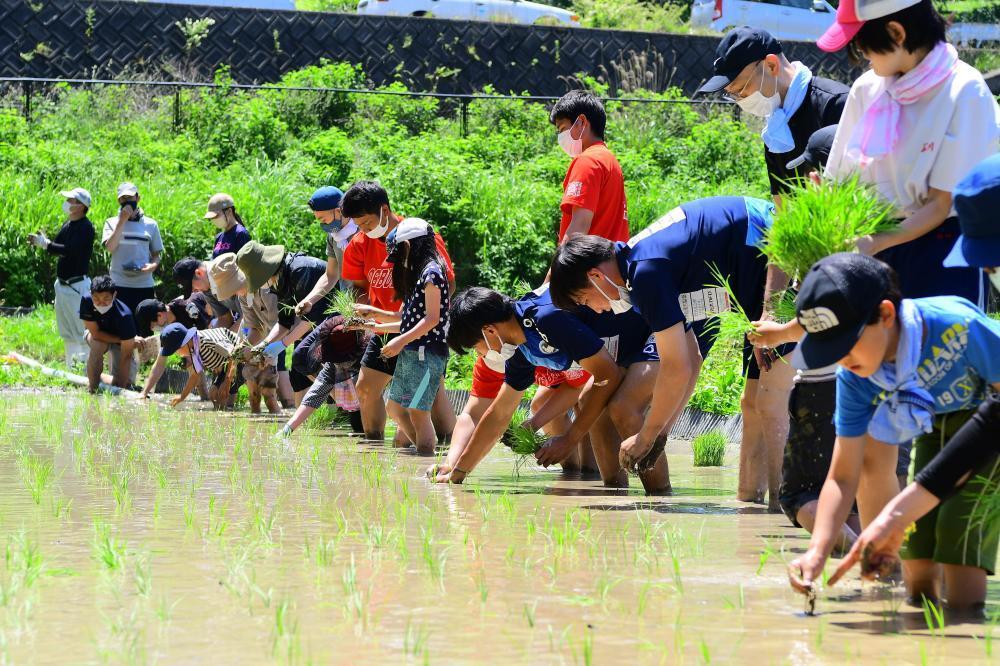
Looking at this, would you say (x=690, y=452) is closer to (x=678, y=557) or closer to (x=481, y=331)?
(x=481, y=331)

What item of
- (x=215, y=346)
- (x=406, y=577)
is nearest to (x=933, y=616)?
(x=406, y=577)

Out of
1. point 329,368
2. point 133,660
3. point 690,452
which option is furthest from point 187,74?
point 133,660

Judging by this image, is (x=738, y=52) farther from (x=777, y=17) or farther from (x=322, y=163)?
(x=777, y=17)

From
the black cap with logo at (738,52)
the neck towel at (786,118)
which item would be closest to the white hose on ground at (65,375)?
the black cap with logo at (738,52)

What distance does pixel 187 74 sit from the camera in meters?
22.3

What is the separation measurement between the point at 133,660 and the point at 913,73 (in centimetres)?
283

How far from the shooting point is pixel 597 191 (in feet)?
25.2

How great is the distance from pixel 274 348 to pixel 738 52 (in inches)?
252

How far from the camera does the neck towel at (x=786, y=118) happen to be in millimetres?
5504

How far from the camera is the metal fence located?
803 inches

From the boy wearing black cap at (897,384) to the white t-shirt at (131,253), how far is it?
447 inches

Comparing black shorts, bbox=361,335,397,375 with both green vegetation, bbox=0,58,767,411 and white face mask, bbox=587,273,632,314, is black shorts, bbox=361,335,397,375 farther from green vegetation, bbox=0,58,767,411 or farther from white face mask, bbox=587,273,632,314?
white face mask, bbox=587,273,632,314

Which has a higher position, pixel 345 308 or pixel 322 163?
pixel 345 308

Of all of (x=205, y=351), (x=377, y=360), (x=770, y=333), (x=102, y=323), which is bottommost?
(x=102, y=323)
